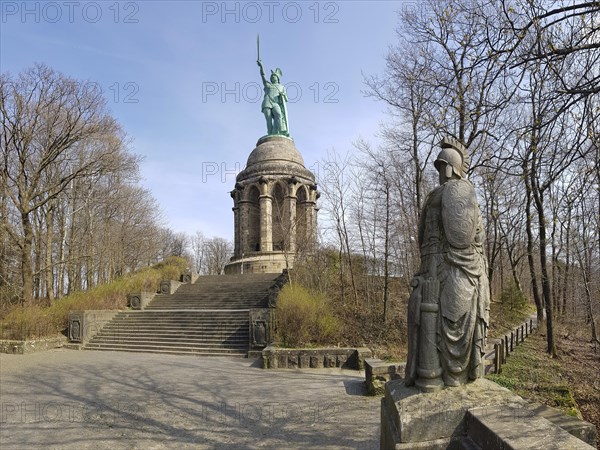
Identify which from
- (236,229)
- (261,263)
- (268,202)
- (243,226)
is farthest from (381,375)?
(236,229)

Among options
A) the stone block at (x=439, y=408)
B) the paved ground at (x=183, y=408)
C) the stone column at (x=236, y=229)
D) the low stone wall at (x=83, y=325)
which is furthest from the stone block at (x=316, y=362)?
the stone column at (x=236, y=229)

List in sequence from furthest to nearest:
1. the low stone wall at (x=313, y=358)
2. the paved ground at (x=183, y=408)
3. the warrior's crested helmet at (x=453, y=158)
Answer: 1. the low stone wall at (x=313, y=358)
2. the paved ground at (x=183, y=408)
3. the warrior's crested helmet at (x=453, y=158)

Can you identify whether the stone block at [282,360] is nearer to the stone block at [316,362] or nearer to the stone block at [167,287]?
the stone block at [316,362]

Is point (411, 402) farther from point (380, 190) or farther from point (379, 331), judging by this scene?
point (380, 190)

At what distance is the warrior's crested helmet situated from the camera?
3.87 metres

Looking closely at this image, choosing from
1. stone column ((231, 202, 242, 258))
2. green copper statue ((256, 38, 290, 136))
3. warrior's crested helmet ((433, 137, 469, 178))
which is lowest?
warrior's crested helmet ((433, 137, 469, 178))

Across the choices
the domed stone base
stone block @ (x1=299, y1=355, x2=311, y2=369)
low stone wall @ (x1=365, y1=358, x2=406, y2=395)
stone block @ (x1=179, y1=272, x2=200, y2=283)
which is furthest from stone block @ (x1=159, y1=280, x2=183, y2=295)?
low stone wall @ (x1=365, y1=358, x2=406, y2=395)

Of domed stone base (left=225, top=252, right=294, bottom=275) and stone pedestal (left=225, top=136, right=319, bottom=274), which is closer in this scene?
domed stone base (left=225, top=252, right=294, bottom=275)

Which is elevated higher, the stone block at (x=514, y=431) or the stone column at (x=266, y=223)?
the stone column at (x=266, y=223)

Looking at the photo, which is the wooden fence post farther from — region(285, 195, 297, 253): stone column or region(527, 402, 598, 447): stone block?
region(285, 195, 297, 253): stone column

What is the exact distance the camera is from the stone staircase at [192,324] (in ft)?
Answer: 45.6

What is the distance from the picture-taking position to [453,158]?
3.88 meters

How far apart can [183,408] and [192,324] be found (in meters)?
9.01

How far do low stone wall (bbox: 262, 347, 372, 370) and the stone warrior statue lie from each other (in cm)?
696
